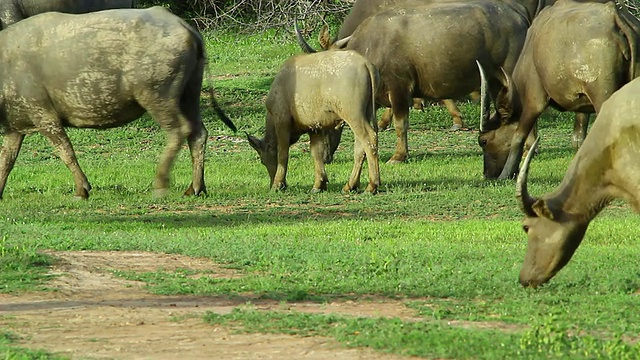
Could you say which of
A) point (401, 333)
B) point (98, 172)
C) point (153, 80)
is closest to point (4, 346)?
point (401, 333)

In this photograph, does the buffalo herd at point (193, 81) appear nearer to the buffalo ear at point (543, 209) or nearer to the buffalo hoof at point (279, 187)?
the buffalo hoof at point (279, 187)

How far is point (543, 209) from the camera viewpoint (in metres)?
8.80

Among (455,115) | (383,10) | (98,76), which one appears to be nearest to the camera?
(98,76)

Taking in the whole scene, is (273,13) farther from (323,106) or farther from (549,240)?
(549,240)

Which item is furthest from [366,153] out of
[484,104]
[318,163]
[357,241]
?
[357,241]

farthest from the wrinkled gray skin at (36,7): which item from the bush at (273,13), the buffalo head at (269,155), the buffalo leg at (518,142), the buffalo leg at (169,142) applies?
the buffalo leg at (518,142)

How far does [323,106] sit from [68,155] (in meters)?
2.86

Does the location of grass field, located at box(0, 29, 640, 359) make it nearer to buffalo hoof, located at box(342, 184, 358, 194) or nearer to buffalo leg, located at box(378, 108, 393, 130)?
buffalo hoof, located at box(342, 184, 358, 194)

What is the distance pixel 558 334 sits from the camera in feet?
22.3

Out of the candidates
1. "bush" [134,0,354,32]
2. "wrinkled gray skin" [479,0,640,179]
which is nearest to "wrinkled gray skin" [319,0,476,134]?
"bush" [134,0,354,32]

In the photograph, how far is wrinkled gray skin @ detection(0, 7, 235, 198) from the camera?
14742 mm

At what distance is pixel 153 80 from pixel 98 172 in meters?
3.51

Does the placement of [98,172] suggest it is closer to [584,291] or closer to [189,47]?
[189,47]

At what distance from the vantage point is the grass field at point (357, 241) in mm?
7457
